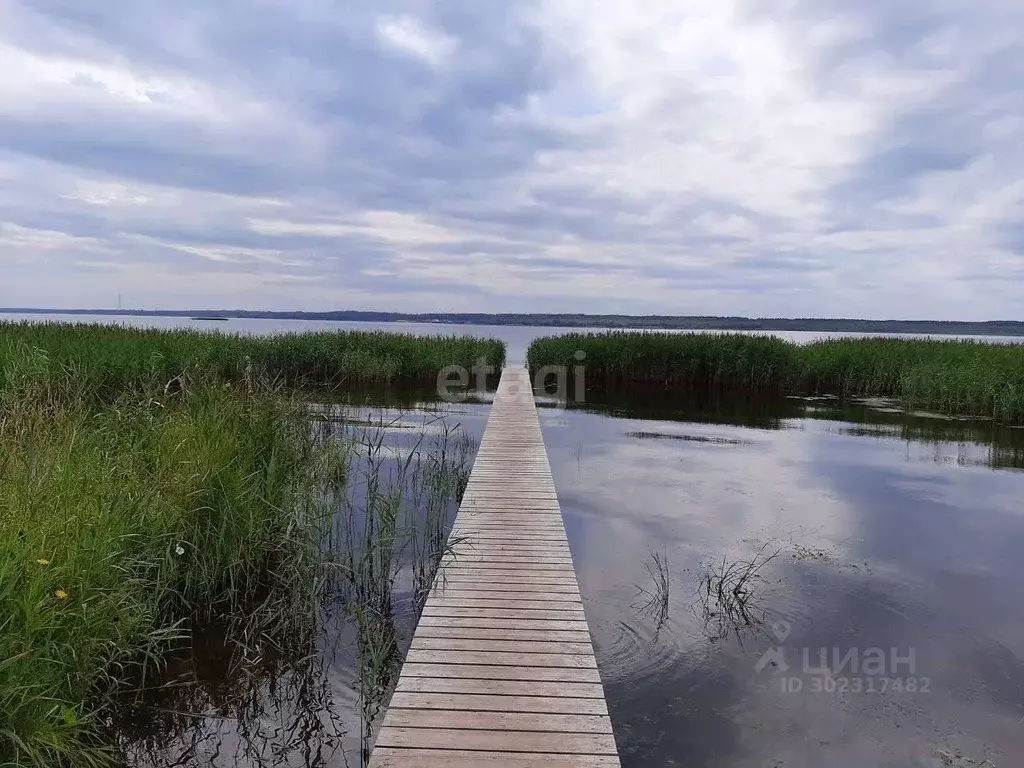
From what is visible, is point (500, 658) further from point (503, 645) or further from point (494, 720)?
point (494, 720)

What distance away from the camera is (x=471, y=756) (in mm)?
2613


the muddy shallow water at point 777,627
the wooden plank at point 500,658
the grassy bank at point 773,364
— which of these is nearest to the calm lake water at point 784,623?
the muddy shallow water at point 777,627

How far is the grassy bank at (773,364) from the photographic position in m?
16.8

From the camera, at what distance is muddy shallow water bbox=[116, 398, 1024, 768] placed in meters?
3.49

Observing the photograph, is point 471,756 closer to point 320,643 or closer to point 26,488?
point 320,643

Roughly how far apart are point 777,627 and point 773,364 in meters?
14.6

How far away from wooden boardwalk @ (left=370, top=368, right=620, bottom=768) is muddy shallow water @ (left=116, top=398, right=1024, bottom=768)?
1.59ft

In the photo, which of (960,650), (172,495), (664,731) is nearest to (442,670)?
(664,731)

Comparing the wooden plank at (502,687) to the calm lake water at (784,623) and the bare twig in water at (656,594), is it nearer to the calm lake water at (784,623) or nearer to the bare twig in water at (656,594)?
the calm lake water at (784,623)

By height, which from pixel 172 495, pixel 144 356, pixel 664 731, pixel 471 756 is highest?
pixel 144 356

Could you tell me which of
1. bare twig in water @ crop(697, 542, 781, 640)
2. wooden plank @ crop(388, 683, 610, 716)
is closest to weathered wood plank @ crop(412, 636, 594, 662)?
wooden plank @ crop(388, 683, 610, 716)

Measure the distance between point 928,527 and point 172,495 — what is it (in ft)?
22.9

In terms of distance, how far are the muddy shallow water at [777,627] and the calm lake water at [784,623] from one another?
0.01 metres

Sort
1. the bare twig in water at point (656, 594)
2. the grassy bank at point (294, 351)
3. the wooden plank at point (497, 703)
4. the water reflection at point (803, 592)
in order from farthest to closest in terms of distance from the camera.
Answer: the grassy bank at point (294, 351) < the bare twig in water at point (656, 594) < the water reflection at point (803, 592) < the wooden plank at point (497, 703)
